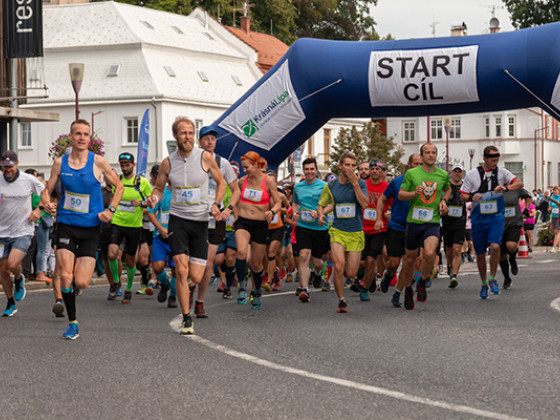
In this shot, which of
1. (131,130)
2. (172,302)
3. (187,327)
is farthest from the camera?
(131,130)

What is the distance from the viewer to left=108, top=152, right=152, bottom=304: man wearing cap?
14.6 meters

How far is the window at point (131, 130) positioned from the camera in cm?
5747

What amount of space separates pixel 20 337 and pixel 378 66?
855 centimetres

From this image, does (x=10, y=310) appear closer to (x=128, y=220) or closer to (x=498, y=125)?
(x=128, y=220)

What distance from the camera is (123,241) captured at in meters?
16.1

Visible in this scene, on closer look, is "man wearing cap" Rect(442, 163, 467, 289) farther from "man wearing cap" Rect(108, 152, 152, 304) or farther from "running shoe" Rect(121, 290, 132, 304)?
"running shoe" Rect(121, 290, 132, 304)

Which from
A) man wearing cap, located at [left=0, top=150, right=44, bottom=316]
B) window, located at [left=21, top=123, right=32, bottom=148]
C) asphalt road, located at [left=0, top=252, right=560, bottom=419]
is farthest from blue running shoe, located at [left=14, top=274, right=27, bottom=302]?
window, located at [left=21, top=123, right=32, bottom=148]

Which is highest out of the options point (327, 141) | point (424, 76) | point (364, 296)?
point (327, 141)

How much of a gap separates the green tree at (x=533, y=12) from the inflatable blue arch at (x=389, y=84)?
49.8 m

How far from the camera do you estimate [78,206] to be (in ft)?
34.1

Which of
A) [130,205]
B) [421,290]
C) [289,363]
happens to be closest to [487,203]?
[421,290]

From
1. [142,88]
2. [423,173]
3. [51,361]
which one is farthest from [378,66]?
[142,88]

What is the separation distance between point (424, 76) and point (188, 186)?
23.0 ft

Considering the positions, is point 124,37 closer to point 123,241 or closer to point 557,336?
point 123,241
